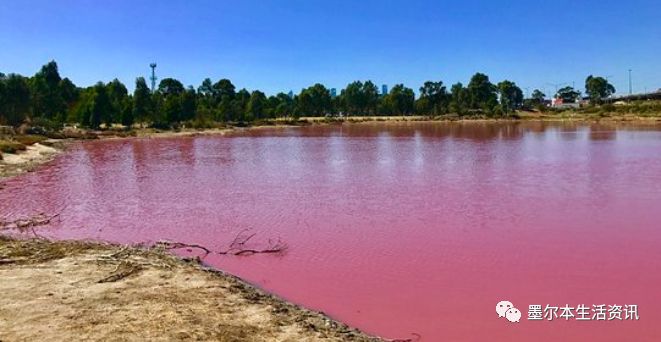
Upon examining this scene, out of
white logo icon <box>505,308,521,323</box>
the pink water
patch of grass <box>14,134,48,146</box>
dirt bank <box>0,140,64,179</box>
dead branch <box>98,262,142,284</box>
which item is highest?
patch of grass <box>14,134,48,146</box>

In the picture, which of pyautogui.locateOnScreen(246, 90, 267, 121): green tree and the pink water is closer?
the pink water

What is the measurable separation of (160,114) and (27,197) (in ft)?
233

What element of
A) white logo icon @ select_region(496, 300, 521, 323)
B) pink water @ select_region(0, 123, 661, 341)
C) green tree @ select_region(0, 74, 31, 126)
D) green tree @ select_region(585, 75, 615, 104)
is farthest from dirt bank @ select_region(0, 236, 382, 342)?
green tree @ select_region(585, 75, 615, 104)

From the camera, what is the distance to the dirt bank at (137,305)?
270 inches

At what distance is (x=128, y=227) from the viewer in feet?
51.7

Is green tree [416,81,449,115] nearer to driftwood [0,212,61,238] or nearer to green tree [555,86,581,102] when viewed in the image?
green tree [555,86,581,102]

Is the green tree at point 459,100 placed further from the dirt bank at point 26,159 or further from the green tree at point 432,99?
the dirt bank at point 26,159

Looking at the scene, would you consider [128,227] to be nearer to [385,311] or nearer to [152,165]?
[385,311]

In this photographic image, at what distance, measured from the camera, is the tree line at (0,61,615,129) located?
7344 cm

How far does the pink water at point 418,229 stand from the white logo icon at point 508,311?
133 mm

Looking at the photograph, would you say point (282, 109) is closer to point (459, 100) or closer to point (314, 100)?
point (314, 100)

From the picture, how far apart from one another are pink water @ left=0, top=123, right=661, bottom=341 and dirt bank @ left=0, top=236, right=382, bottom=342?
117 cm

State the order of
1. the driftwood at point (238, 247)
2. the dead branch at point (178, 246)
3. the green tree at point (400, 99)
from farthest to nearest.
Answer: the green tree at point (400, 99) < the dead branch at point (178, 246) < the driftwood at point (238, 247)

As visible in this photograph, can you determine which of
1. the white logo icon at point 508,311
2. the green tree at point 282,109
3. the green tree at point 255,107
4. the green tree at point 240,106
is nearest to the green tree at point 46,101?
the green tree at point 240,106
